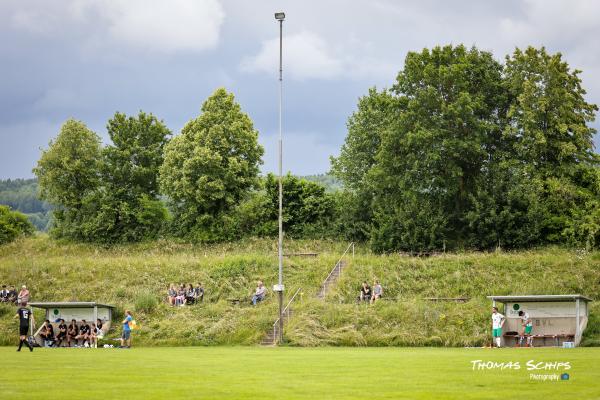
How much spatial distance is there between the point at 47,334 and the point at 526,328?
81.6ft

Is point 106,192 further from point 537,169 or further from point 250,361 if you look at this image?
point 250,361

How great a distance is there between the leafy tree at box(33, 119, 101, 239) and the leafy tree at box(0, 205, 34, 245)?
5547 mm

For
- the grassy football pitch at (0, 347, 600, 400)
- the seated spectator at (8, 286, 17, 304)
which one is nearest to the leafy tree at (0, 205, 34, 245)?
the seated spectator at (8, 286, 17, 304)

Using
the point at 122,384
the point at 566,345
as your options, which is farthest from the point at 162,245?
the point at 122,384

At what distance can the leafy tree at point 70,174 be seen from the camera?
7538 centimetres

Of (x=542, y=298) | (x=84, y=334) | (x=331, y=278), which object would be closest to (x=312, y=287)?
(x=331, y=278)

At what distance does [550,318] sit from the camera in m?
38.5

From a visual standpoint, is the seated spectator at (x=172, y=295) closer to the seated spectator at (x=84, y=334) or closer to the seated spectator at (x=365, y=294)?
the seated spectator at (x=84, y=334)

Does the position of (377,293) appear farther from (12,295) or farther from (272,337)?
(12,295)

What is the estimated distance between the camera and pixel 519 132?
64.2 meters

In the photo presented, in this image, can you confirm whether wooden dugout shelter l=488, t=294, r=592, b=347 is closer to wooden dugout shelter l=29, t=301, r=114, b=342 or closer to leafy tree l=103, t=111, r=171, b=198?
wooden dugout shelter l=29, t=301, r=114, b=342

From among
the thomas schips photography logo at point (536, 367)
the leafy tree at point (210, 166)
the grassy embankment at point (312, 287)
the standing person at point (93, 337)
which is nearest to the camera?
the thomas schips photography logo at point (536, 367)

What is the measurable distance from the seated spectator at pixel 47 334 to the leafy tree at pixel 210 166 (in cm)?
2835

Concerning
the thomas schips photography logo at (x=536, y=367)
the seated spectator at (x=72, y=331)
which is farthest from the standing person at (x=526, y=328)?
the seated spectator at (x=72, y=331)
